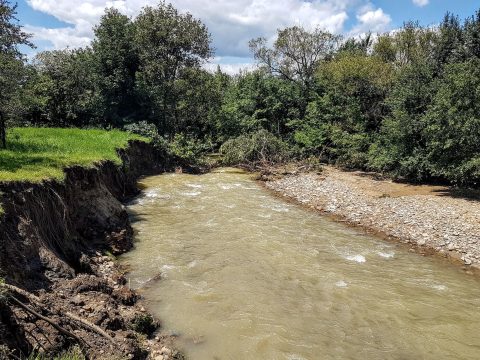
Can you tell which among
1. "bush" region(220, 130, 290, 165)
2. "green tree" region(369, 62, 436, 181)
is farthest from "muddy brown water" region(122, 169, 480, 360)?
"bush" region(220, 130, 290, 165)

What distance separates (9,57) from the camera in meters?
11.1

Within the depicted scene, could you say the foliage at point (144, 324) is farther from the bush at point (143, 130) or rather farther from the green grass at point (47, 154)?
the bush at point (143, 130)

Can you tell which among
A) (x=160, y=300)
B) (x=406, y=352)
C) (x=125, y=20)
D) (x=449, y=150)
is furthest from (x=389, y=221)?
(x=125, y=20)

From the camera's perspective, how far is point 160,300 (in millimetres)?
9703

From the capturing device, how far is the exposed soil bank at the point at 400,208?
47.3ft

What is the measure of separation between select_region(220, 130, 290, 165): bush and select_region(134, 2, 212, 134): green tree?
7075 millimetres

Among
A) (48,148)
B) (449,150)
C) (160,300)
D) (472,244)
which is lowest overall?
(160,300)

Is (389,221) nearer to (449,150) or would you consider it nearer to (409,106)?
(449,150)

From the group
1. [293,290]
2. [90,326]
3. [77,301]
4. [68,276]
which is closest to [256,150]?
[293,290]

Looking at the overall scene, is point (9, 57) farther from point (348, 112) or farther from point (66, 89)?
point (348, 112)

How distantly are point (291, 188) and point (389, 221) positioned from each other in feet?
24.6

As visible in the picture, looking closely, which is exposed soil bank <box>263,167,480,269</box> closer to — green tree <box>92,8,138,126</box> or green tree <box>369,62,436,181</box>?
green tree <box>369,62,436,181</box>

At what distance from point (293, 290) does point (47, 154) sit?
31.1 ft

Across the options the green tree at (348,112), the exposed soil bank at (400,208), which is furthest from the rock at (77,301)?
the green tree at (348,112)
